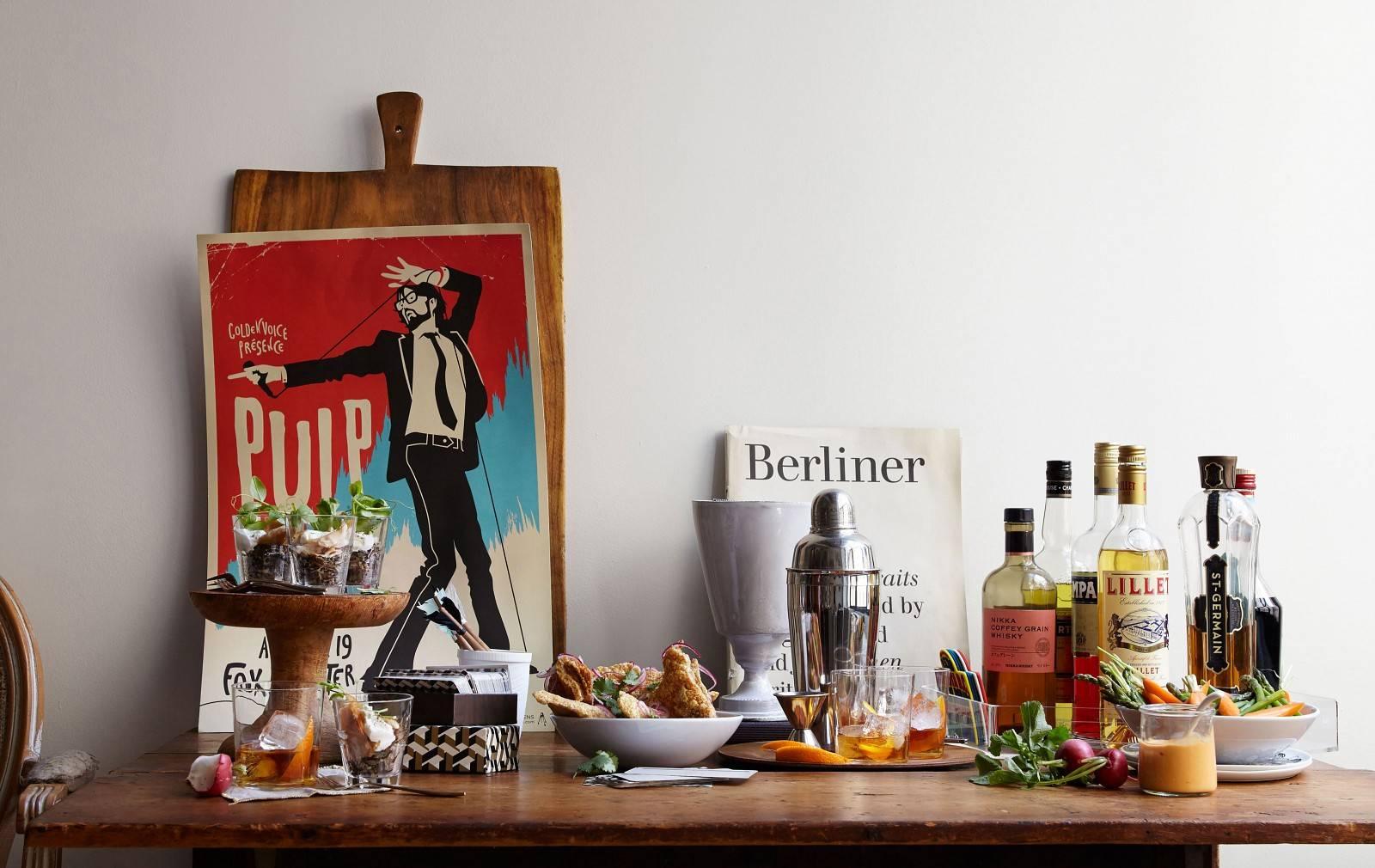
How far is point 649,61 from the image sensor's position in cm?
167

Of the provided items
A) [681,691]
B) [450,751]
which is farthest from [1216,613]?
[450,751]

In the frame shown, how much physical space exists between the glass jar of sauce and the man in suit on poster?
0.80 m

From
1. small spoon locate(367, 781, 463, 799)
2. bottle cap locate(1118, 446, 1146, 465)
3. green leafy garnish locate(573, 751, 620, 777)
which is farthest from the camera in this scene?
bottle cap locate(1118, 446, 1146, 465)

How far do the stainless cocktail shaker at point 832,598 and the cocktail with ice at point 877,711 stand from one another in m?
0.09

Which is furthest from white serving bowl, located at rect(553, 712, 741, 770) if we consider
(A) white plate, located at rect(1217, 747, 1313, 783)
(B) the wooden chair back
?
(B) the wooden chair back

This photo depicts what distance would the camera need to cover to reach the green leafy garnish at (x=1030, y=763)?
114 cm

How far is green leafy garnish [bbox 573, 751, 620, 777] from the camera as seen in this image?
3.91 feet

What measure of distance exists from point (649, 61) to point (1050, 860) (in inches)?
43.9

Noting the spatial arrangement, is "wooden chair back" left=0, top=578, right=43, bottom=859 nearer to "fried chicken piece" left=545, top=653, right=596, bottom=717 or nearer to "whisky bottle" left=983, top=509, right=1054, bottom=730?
"fried chicken piece" left=545, top=653, right=596, bottom=717

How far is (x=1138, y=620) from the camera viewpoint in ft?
4.48

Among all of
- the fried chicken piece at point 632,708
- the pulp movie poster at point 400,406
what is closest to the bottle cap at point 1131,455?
the fried chicken piece at point 632,708

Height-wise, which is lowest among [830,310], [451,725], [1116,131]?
[451,725]

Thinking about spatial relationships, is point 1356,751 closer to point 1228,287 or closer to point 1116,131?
point 1228,287

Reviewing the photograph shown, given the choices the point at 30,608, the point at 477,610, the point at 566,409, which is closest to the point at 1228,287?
the point at 566,409
